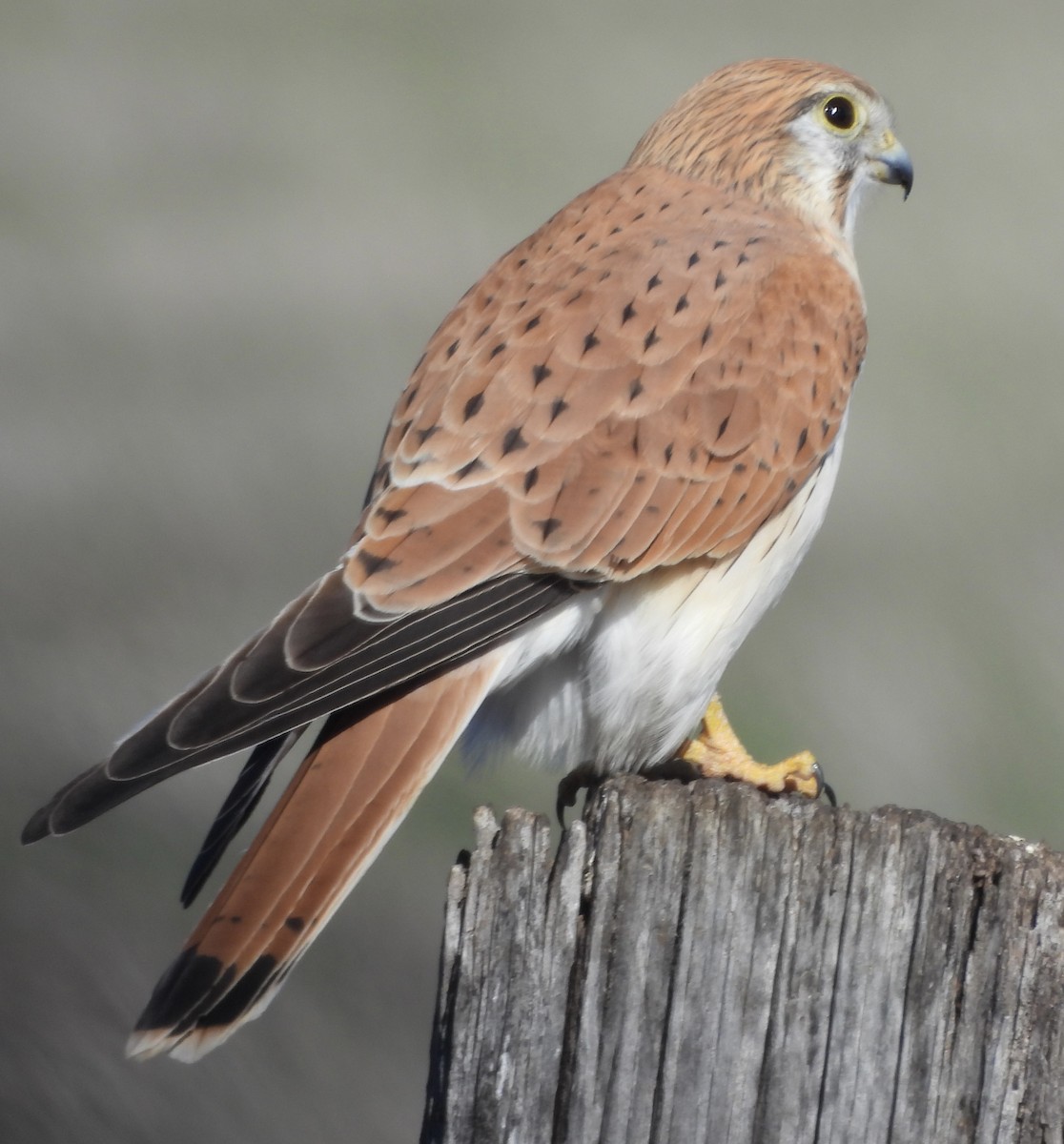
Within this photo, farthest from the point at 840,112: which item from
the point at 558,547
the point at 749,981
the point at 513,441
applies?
the point at 749,981

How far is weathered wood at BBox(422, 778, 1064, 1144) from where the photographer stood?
206cm

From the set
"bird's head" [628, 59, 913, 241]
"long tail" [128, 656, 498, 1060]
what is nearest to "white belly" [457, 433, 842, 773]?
"long tail" [128, 656, 498, 1060]

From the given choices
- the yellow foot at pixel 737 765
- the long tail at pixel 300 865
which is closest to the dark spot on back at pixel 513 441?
the long tail at pixel 300 865

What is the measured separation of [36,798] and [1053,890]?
357 cm

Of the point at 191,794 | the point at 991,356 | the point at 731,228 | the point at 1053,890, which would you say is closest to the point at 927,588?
Answer: the point at 991,356

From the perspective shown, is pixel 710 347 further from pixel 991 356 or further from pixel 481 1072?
pixel 991 356

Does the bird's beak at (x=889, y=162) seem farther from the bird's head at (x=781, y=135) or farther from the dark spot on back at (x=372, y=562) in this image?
the dark spot on back at (x=372, y=562)

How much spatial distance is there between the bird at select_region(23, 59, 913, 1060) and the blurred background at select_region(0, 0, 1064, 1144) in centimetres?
174

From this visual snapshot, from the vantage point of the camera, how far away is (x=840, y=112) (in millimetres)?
3916

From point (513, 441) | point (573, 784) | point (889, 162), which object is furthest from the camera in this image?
point (889, 162)

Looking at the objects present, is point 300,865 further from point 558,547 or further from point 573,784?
point 573,784

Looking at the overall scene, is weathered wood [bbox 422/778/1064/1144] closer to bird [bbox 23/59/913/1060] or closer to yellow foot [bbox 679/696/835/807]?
bird [bbox 23/59/913/1060]

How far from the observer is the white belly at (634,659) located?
10.1 ft

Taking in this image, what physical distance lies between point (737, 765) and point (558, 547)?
859 millimetres
